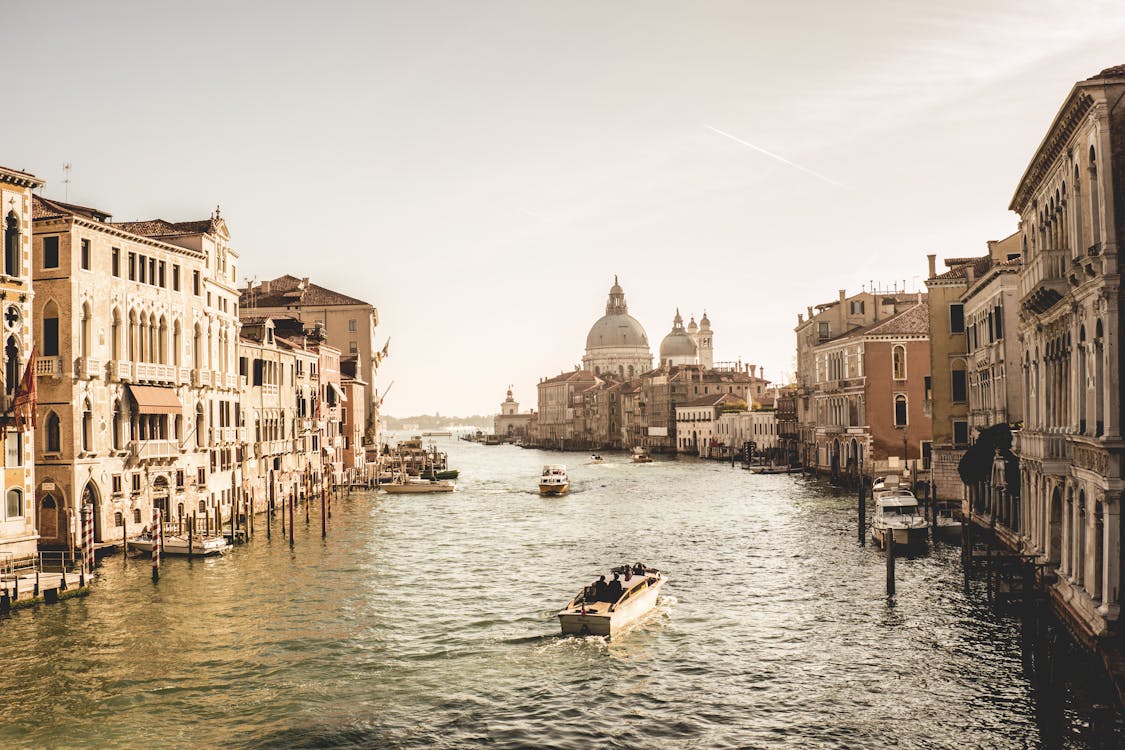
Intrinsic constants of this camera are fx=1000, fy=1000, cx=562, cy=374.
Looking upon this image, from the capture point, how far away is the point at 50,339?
28391 mm

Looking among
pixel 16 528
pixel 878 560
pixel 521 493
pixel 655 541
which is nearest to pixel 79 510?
pixel 16 528

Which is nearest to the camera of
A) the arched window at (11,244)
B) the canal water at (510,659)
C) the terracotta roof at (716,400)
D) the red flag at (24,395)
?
the canal water at (510,659)

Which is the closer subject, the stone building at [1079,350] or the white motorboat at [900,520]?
the stone building at [1079,350]

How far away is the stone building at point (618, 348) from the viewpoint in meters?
179

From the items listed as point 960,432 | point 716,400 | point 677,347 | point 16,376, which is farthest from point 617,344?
point 16,376

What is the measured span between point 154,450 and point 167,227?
9397mm

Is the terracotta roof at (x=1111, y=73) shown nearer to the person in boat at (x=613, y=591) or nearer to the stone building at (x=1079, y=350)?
the stone building at (x=1079, y=350)

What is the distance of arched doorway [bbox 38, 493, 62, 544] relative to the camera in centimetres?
2794

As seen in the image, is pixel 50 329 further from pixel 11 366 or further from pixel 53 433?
pixel 11 366

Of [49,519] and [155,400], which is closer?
[49,519]

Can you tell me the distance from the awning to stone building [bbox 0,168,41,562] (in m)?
6.22

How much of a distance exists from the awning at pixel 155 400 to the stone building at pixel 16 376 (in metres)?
6.22

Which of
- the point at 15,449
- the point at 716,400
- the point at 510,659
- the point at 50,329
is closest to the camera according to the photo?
the point at 510,659

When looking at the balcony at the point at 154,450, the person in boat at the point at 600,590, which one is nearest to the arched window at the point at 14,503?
the balcony at the point at 154,450
